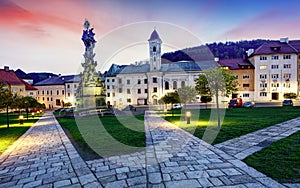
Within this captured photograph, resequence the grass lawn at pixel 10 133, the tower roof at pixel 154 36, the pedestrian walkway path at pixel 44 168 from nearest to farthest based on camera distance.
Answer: the pedestrian walkway path at pixel 44 168
the grass lawn at pixel 10 133
the tower roof at pixel 154 36

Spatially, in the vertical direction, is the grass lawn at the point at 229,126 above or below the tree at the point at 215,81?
below

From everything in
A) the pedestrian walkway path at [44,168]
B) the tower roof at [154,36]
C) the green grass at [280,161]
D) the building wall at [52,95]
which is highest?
the tower roof at [154,36]

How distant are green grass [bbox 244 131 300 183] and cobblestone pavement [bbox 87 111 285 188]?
326mm

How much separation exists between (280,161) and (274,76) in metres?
51.6

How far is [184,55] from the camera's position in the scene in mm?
68875

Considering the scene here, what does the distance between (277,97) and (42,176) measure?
185 ft

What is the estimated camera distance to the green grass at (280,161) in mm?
4770

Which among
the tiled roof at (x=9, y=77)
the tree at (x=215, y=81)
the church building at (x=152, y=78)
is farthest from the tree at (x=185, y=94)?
the tiled roof at (x=9, y=77)

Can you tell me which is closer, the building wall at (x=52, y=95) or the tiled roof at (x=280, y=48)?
the tiled roof at (x=280, y=48)

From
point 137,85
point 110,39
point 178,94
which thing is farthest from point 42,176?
point 137,85

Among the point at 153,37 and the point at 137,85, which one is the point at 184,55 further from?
the point at 137,85

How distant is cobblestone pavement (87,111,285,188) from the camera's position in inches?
184

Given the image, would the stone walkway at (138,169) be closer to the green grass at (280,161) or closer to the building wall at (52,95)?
the green grass at (280,161)

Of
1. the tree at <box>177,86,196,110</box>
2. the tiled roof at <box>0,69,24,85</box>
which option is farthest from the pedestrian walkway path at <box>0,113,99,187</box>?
the tiled roof at <box>0,69,24,85</box>
